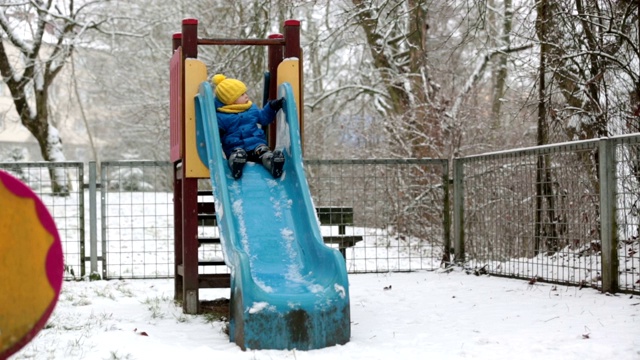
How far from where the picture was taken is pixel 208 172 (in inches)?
277

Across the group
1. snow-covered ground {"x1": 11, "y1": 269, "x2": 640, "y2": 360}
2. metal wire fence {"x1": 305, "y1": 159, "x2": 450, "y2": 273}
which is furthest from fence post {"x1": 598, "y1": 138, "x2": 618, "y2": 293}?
metal wire fence {"x1": 305, "y1": 159, "x2": 450, "y2": 273}

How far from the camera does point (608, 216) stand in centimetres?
714

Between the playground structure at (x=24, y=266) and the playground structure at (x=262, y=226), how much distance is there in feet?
7.27

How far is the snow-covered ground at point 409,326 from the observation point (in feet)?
17.0

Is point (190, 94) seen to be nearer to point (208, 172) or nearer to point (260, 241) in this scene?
point (208, 172)

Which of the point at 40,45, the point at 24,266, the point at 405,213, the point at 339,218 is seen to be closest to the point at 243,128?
the point at 339,218

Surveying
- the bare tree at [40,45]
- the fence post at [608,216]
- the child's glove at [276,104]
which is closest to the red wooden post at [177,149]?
the child's glove at [276,104]

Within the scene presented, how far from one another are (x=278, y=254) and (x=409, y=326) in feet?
3.74

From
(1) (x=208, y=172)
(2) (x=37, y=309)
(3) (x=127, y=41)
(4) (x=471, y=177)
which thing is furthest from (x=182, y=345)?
(3) (x=127, y=41)

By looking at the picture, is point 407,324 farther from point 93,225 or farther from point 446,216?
point 93,225

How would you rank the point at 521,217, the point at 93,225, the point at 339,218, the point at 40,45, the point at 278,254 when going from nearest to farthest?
the point at 278,254 < the point at 521,217 < the point at 93,225 < the point at 339,218 < the point at 40,45

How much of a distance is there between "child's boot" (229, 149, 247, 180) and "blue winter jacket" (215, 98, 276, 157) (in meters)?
0.24

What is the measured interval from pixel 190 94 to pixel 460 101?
823cm

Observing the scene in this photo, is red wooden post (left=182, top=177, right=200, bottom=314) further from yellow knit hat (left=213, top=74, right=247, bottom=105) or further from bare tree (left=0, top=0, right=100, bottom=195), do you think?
bare tree (left=0, top=0, right=100, bottom=195)
